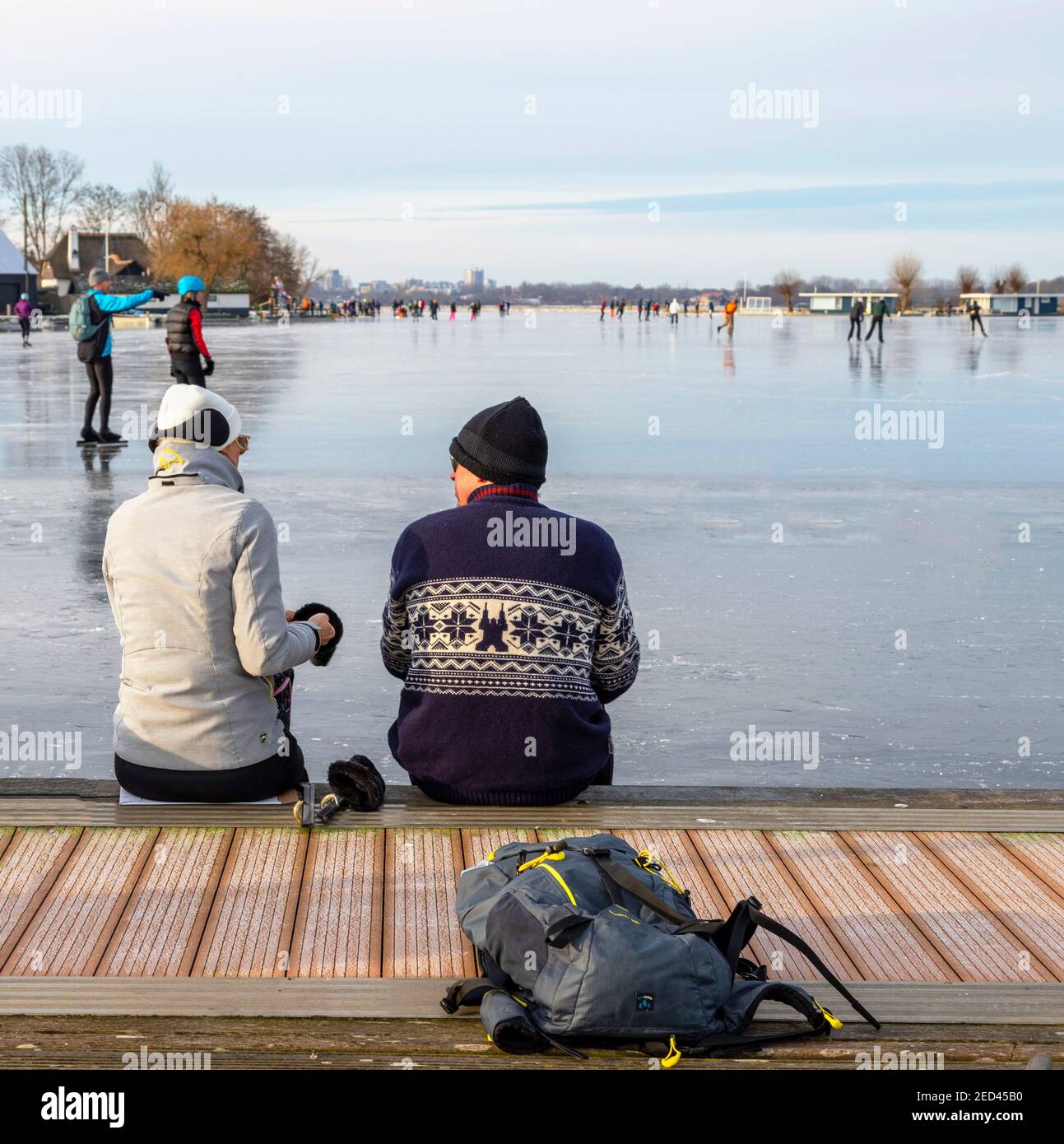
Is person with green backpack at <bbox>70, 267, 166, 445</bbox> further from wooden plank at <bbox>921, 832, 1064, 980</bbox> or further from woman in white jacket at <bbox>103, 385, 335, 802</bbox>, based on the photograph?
wooden plank at <bbox>921, 832, 1064, 980</bbox>

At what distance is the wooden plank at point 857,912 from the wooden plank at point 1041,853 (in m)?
0.48

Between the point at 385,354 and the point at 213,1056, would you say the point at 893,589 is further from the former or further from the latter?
the point at 385,354

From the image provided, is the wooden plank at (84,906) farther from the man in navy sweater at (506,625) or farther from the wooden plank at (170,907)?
the man in navy sweater at (506,625)

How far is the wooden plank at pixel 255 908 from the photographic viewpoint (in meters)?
3.59

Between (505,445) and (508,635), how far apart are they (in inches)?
21.2

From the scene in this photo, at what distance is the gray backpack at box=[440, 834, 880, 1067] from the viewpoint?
3074 mm

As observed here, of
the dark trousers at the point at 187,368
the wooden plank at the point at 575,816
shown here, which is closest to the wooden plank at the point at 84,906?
the wooden plank at the point at 575,816

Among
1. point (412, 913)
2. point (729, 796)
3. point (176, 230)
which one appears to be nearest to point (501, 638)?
point (412, 913)

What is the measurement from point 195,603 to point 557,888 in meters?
1.52

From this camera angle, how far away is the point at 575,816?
14.8ft

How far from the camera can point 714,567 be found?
9.54 metres

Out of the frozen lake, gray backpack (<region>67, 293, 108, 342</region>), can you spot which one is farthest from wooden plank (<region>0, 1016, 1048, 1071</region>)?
gray backpack (<region>67, 293, 108, 342</region>)
